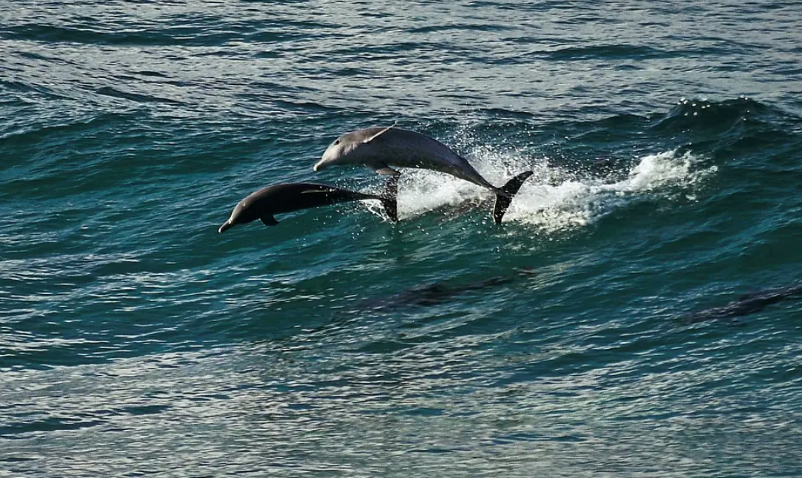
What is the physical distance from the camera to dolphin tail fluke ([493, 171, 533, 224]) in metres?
15.9

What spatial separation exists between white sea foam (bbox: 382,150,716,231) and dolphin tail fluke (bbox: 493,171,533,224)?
274 mm

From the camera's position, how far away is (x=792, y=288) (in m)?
13.7

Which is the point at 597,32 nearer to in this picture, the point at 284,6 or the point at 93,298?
the point at 284,6

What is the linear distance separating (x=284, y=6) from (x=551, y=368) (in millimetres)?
19476

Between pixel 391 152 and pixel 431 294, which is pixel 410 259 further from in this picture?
pixel 391 152

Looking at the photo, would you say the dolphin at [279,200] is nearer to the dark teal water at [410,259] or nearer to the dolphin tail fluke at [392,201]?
the dark teal water at [410,259]

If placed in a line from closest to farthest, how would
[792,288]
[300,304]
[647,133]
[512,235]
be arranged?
[792,288]
[300,304]
[512,235]
[647,133]

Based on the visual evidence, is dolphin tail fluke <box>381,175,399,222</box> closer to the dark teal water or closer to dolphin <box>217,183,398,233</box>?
the dark teal water

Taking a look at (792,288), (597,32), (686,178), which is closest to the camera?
(792,288)

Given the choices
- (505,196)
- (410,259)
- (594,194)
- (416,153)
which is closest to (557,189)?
(594,194)

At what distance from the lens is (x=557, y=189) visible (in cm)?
1722

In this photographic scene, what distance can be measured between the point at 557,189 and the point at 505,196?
4.53ft

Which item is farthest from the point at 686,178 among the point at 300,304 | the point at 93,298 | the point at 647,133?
the point at 93,298

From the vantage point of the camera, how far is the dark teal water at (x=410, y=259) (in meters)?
11.0
